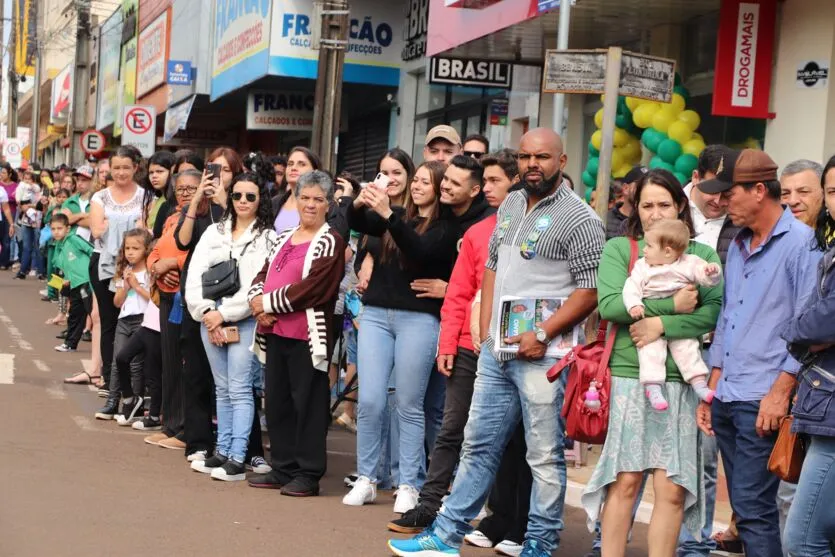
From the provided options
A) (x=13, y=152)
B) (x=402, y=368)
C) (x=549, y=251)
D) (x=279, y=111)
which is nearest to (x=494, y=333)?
(x=549, y=251)

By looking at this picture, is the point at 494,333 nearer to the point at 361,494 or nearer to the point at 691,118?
the point at 361,494

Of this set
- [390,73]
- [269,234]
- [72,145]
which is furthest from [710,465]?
[72,145]

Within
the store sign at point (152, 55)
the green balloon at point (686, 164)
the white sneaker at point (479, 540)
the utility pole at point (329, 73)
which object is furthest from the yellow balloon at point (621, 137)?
the store sign at point (152, 55)

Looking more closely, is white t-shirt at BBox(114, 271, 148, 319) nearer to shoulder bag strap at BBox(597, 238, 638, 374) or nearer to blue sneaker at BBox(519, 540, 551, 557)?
blue sneaker at BBox(519, 540, 551, 557)

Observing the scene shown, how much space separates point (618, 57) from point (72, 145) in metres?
30.2

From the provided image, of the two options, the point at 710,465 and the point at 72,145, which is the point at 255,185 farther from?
the point at 72,145

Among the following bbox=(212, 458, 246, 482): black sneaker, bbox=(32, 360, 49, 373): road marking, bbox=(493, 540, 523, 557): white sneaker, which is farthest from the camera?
bbox=(32, 360, 49, 373): road marking

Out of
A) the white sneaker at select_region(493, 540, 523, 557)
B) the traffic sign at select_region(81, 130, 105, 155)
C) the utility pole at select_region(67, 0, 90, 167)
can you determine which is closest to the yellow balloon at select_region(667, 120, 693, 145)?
the white sneaker at select_region(493, 540, 523, 557)

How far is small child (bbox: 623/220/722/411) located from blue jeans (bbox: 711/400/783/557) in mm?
275

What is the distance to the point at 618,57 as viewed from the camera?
9.00 metres

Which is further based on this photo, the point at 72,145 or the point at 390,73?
the point at 72,145

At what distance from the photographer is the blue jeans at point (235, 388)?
921cm

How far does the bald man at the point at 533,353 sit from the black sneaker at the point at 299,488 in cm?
176

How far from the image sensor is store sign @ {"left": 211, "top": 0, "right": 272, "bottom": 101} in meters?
21.9
